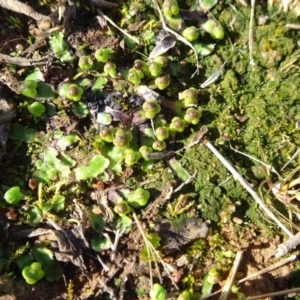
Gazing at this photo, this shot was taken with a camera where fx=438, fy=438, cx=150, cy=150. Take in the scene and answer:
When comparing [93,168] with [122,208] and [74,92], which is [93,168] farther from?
[74,92]

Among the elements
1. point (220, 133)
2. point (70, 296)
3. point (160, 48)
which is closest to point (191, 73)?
point (160, 48)

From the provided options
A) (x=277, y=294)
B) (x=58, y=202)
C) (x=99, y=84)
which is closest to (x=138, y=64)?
(x=99, y=84)

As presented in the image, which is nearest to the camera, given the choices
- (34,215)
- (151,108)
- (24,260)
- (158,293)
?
(158,293)

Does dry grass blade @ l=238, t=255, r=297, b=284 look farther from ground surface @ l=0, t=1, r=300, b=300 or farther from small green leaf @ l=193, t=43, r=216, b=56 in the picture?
small green leaf @ l=193, t=43, r=216, b=56

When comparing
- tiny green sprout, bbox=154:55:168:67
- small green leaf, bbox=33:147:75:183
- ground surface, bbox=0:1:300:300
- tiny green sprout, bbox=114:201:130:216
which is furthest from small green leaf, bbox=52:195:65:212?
tiny green sprout, bbox=154:55:168:67

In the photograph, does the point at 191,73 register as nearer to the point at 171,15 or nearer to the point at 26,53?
the point at 171,15

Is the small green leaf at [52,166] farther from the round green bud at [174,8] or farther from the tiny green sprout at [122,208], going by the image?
the round green bud at [174,8]
